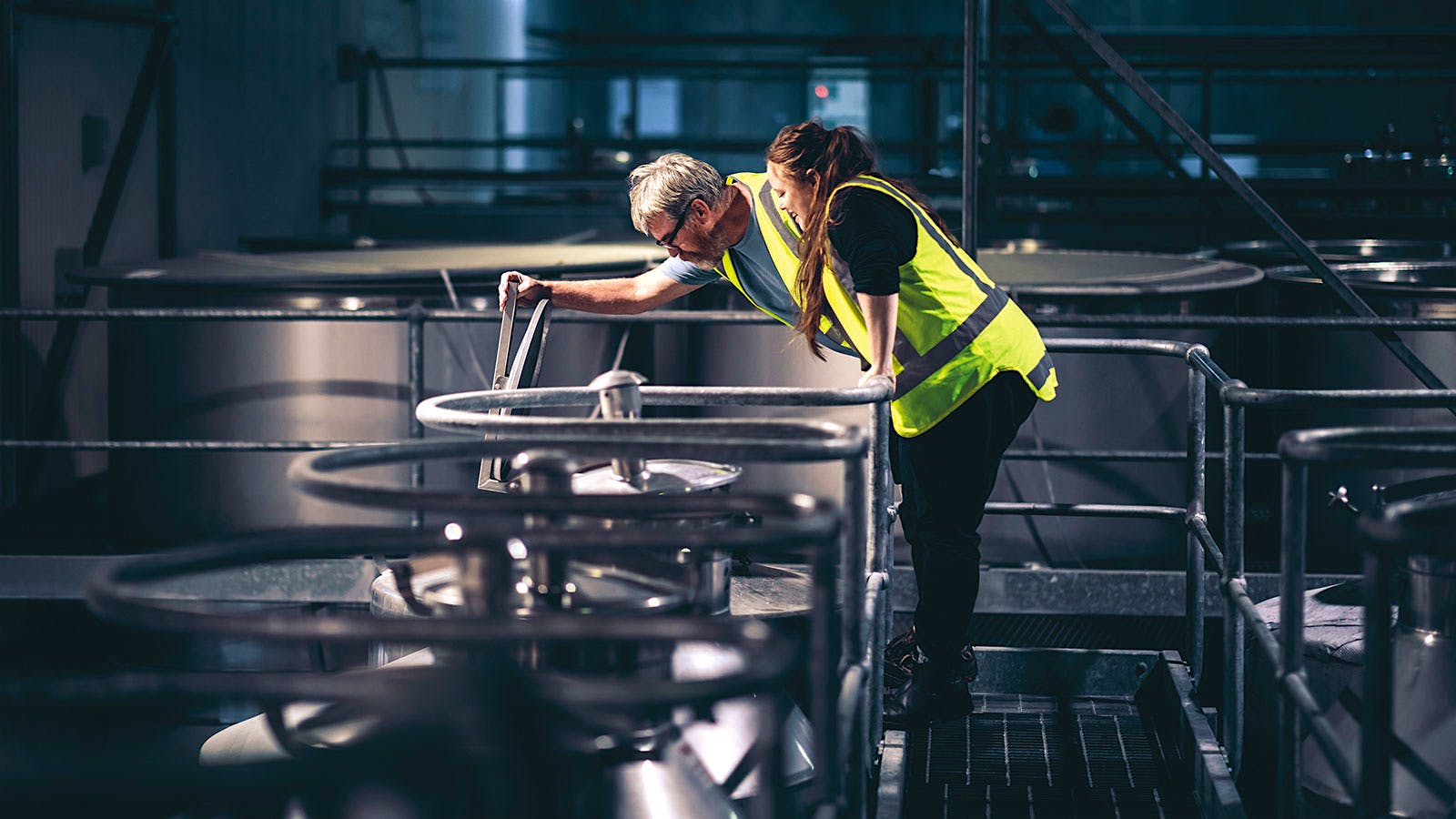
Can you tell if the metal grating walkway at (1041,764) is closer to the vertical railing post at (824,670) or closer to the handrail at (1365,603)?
the handrail at (1365,603)

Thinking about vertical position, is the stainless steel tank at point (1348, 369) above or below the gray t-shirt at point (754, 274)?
below

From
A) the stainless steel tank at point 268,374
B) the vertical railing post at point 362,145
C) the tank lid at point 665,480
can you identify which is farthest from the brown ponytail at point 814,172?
the vertical railing post at point 362,145

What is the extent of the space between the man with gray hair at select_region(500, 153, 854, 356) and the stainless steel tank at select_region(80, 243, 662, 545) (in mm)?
1840

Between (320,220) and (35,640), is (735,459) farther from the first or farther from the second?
(320,220)

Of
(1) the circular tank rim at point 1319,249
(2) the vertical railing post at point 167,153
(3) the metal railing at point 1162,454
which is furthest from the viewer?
(2) the vertical railing post at point 167,153

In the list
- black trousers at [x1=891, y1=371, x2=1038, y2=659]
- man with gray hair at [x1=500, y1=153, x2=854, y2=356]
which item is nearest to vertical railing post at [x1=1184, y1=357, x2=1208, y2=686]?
black trousers at [x1=891, y1=371, x2=1038, y2=659]

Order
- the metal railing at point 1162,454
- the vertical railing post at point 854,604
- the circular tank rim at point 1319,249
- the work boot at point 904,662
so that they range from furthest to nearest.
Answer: the circular tank rim at point 1319,249 → the work boot at point 904,662 → the metal railing at point 1162,454 → the vertical railing post at point 854,604

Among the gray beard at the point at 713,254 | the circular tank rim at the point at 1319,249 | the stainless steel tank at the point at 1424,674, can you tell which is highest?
the circular tank rim at the point at 1319,249

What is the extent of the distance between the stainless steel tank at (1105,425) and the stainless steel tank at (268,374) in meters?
1.39

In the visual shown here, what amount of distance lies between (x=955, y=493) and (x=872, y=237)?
597 millimetres

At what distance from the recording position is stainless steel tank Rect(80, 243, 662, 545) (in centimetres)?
484

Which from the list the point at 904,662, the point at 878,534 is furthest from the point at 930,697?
the point at 878,534

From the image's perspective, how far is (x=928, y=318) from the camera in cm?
289

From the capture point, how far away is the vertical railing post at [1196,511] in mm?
3217
